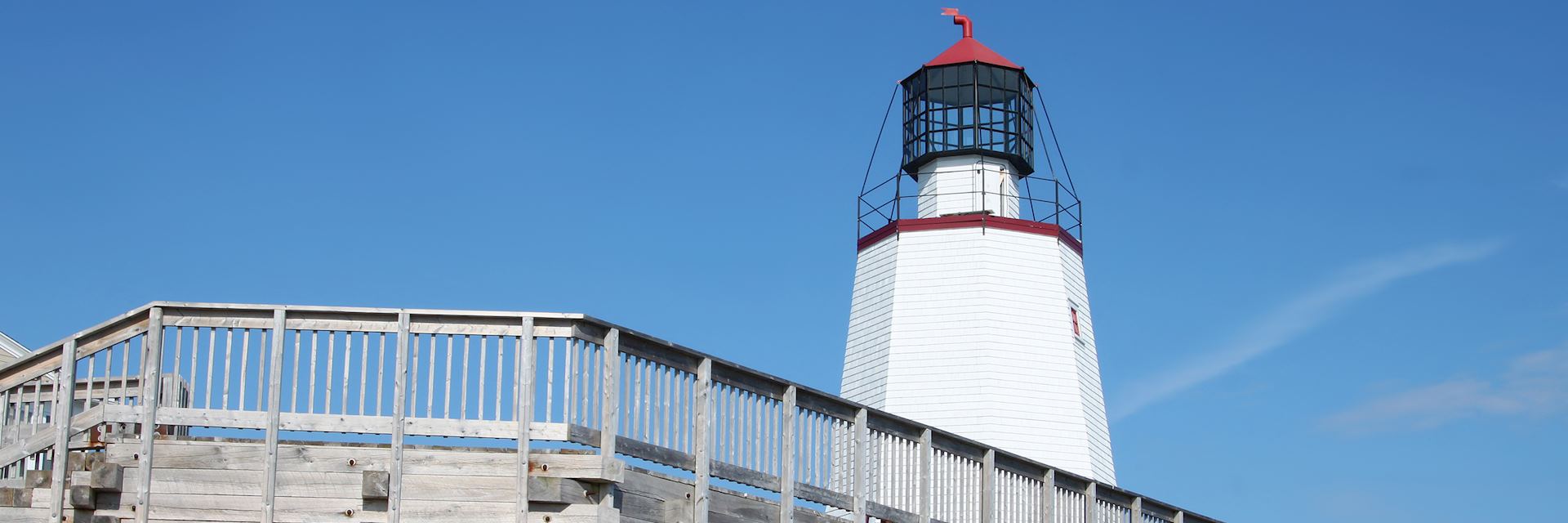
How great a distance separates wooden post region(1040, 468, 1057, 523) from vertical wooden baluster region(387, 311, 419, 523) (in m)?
8.83

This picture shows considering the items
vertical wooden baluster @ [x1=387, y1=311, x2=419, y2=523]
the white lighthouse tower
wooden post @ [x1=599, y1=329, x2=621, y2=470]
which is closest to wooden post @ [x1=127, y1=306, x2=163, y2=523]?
vertical wooden baluster @ [x1=387, y1=311, x2=419, y2=523]

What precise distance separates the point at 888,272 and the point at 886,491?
17.9 m

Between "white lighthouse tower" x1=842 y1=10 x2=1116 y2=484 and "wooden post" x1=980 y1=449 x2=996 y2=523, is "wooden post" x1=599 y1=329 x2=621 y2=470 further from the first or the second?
"white lighthouse tower" x1=842 y1=10 x2=1116 y2=484

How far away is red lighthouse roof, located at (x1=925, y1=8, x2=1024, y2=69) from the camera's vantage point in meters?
38.1

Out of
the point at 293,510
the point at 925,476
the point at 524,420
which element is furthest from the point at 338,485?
the point at 925,476

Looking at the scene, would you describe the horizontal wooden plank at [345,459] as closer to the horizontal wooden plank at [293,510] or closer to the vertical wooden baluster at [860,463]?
the horizontal wooden plank at [293,510]

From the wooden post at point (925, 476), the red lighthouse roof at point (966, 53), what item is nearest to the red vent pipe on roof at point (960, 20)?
the red lighthouse roof at point (966, 53)

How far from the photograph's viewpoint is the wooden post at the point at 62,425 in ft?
46.0

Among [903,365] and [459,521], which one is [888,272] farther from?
[459,521]

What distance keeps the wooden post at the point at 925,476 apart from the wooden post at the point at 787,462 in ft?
6.39

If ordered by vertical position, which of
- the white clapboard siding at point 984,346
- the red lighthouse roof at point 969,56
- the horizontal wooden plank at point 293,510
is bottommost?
the horizontal wooden plank at point 293,510

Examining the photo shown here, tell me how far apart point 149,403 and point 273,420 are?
93 cm

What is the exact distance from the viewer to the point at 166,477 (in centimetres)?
1395

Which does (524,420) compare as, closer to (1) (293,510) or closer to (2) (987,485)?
(1) (293,510)
